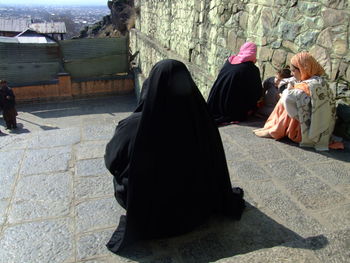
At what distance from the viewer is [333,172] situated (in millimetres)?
2945

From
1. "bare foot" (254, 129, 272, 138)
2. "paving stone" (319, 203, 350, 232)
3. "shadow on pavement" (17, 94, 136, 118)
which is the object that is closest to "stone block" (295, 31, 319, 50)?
"bare foot" (254, 129, 272, 138)

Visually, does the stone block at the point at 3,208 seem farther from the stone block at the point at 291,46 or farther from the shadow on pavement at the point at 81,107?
the shadow on pavement at the point at 81,107

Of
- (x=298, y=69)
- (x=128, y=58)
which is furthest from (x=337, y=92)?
(x=128, y=58)

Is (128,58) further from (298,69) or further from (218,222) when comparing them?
(218,222)

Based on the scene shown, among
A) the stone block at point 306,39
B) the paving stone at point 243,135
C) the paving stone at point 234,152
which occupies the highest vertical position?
the stone block at point 306,39

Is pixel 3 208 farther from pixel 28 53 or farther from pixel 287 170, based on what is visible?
pixel 28 53

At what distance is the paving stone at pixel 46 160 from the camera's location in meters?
3.22

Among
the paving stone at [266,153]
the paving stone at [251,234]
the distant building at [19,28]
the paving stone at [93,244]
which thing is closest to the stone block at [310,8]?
the paving stone at [266,153]

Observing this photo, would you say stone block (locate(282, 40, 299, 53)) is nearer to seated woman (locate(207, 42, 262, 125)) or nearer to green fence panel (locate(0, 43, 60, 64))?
seated woman (locate(207, 42, 262, 125))

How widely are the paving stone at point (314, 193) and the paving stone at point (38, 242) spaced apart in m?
1.80

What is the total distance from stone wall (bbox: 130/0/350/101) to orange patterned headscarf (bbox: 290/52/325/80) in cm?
20

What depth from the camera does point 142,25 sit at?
12195 mm

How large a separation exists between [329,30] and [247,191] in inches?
81.3

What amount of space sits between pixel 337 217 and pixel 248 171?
2.89 feet
